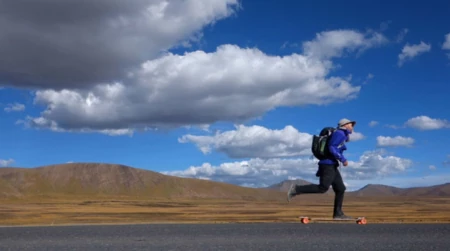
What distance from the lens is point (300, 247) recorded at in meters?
6.87

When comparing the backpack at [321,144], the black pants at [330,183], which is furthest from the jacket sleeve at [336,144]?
the black pants at [330,183]

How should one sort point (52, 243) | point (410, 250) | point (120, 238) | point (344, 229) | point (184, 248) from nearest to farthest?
point (410, 250) → point (184, 248) → point (52, 243) → point (120, 238) → point (344, 229)

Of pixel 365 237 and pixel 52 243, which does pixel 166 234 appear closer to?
pixel 52 243

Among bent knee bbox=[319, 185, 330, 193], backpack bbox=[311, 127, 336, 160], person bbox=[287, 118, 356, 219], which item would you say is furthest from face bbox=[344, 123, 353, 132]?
bent knee bbox=[319, 185, 330, 193]

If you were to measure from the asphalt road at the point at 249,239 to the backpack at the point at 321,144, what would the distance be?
59.4 inches

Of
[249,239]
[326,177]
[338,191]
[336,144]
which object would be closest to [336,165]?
[326,177]

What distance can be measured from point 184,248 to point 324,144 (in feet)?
15.4

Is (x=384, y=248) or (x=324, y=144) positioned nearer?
(x=384, y=248)

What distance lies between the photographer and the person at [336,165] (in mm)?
10516

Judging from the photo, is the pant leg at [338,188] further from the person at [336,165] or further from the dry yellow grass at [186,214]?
the dry yellow grass at [186,214]

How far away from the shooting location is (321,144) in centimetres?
1067

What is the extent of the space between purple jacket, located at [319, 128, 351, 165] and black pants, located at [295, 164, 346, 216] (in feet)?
0.42

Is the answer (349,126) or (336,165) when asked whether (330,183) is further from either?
(349,126)

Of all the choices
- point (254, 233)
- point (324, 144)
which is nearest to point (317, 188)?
point (324, 144)
